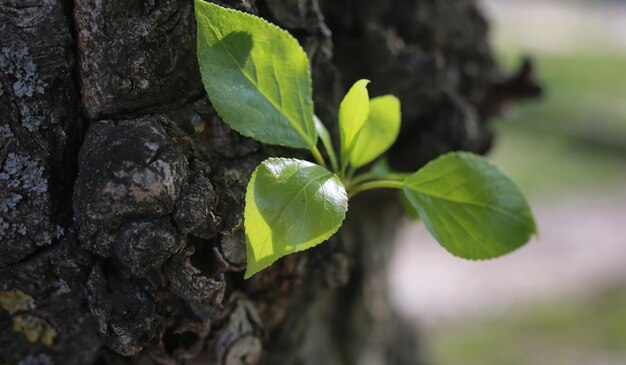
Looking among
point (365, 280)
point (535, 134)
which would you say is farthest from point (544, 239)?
point (365, 280)

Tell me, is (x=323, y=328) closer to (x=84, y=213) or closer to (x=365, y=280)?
(x=365, y=280)

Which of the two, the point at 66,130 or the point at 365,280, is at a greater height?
the point at 66,130

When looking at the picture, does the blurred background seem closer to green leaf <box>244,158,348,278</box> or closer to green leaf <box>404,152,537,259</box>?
green leaf <box>404,152,537,259</box>

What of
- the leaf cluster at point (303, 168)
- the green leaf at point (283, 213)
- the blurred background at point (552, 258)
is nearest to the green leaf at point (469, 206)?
the leaf cluster at point (303, 168)

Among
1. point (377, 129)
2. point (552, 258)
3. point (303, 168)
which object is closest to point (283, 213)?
point (303, 168)

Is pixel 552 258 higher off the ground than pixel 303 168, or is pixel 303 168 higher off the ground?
pixel 303 168

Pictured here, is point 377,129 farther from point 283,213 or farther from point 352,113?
point 283,213

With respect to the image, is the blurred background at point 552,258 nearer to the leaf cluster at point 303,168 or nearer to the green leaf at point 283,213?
the leaf cluster at point 303,168
